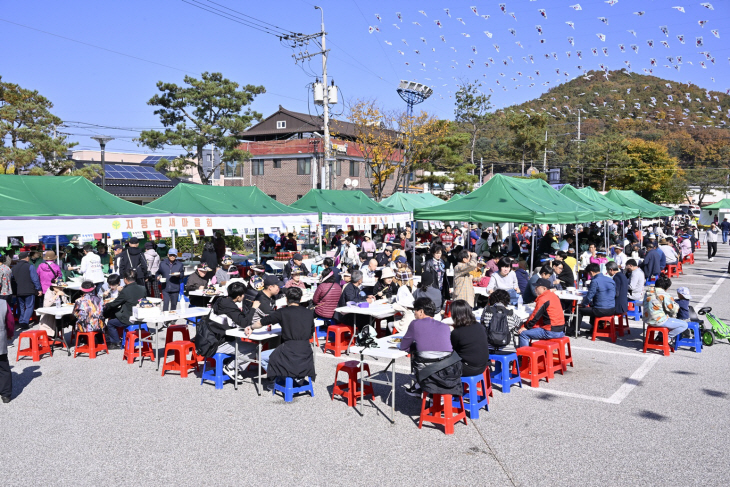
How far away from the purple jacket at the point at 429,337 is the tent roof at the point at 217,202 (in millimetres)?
9875

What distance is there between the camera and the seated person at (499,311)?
657cm

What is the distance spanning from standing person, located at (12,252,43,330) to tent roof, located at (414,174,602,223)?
→ 9.00m

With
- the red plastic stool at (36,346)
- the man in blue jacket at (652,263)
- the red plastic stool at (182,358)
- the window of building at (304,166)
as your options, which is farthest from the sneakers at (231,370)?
the window of building at (304,166)

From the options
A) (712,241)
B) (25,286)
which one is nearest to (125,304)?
(25,286)

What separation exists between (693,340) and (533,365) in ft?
11.1

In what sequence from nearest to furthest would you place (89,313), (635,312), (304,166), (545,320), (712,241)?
(545,320), (89,313), (635,312), (712,241), (304,166)

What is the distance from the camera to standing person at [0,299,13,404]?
6090 mm

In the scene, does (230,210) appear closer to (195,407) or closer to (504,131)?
(195,407)

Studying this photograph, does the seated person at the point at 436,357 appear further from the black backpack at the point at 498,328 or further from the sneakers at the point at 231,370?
the sneakers at the point at 231,370

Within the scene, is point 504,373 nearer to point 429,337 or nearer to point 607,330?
point 429,337

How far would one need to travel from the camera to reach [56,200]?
463 inches

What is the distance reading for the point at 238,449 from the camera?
16.4 feet

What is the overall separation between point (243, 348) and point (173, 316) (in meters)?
1.35

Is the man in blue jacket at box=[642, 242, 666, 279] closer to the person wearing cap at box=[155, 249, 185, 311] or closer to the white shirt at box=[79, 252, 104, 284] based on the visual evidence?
the person wearing cap at box=[155, 249, 185, 311]
